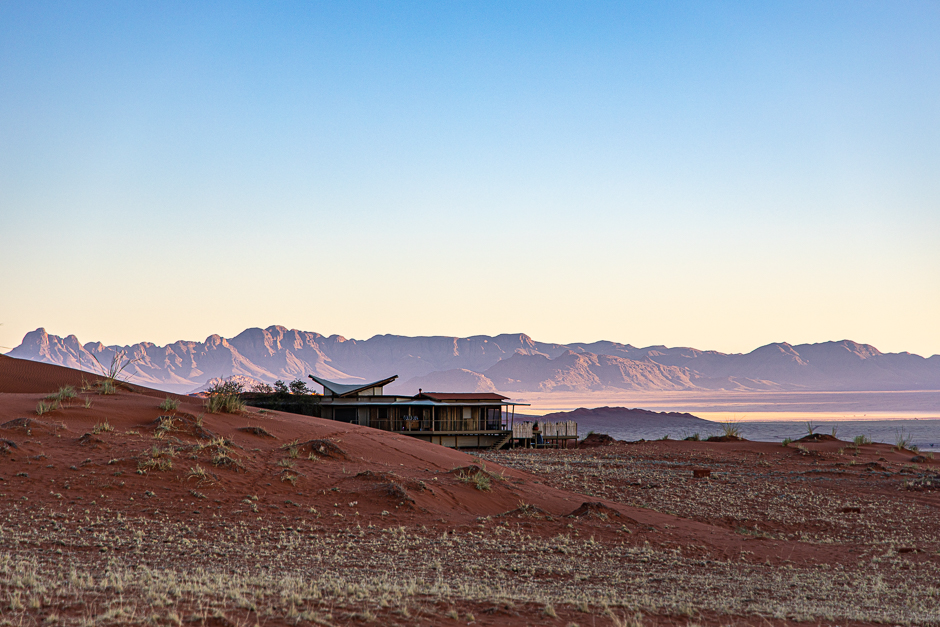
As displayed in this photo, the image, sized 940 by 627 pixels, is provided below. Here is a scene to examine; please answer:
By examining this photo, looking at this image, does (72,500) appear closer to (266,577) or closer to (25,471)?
(25,471)

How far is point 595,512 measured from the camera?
Answer: 1778 cm

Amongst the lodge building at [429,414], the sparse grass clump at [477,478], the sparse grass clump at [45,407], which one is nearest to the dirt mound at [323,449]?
the sparse grass clump at [477,478]

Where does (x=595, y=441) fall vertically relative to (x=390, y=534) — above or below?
below

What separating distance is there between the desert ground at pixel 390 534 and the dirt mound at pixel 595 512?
0.17ft

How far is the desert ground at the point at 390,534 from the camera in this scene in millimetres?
8953

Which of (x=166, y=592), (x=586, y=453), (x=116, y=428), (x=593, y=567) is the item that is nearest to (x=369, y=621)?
(x=166, y=592)

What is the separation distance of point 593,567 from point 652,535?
4.23 meters

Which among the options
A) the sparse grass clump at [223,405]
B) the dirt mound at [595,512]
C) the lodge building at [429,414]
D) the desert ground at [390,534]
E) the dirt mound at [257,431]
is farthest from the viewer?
the lodge building at [429,414]

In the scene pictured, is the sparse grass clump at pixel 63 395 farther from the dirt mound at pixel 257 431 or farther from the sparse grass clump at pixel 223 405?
the dirt mound at pixel 257 431

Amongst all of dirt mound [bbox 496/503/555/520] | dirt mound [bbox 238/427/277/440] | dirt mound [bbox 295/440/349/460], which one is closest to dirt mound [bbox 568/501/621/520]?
dirt mound [bbox 496/503/555/520]

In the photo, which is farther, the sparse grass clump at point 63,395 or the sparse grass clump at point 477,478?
the sparse grass clump at point 63,395

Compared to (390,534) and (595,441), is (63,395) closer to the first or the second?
(390,534)

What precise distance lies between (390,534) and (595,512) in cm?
528

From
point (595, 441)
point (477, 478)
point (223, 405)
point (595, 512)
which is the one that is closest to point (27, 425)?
point (223, 405)
